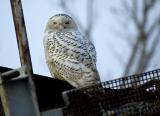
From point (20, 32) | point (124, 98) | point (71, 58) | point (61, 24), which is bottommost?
point (124, 98)

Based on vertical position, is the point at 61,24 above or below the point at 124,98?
above

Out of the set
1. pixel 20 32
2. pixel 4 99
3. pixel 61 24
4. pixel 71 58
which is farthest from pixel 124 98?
pixel 61 24

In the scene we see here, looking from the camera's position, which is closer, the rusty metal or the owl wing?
the rusty metal

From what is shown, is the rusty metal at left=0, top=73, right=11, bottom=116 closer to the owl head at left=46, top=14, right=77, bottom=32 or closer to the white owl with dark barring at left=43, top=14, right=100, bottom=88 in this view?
the white owl with dark barring at left=43, top=14, right=100, bottom=88

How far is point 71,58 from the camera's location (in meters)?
4.98

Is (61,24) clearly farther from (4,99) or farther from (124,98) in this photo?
(4,99)

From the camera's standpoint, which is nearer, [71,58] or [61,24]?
[71,58]

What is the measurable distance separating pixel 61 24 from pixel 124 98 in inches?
125

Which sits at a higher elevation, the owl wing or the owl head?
the owl head

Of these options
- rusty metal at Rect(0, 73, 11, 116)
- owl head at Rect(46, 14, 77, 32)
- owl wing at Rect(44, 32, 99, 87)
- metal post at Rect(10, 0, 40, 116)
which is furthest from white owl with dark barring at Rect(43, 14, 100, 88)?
rusty metal at Rect(0, 73, 11, 116)

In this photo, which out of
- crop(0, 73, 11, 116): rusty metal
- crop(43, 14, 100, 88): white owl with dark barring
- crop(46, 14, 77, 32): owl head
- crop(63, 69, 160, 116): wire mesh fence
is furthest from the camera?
crop(46, 14, 77, 32): owl head

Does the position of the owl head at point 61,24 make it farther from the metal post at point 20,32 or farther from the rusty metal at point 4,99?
the rusty metal at point 4,99

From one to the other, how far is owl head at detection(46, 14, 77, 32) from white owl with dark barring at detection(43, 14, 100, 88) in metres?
0.19

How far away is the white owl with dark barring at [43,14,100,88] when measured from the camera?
4.75m
